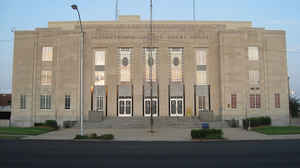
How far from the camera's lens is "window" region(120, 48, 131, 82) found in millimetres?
45094

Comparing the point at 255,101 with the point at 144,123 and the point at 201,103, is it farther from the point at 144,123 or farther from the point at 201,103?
the point at 144,123

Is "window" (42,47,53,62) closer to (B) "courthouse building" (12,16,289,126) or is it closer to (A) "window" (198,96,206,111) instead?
(B) "courthouse building" (12,16,289,126)

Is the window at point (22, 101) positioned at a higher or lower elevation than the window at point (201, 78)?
lower

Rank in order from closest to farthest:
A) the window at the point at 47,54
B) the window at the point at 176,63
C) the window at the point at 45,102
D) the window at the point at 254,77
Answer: the window at the point at 254,77, the window at the point at 45,102, the window at the point at 47,54, the window at the point at 176,63

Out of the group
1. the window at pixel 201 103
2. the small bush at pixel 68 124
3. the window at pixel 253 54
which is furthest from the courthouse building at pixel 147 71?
the small bush at pixel 68 124

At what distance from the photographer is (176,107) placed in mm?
44438

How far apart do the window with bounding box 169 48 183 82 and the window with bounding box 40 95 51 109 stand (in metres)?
20.0

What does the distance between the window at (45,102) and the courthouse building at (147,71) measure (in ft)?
0.52

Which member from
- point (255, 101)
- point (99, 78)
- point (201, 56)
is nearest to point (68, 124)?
point (99, 78)

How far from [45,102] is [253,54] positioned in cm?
3384

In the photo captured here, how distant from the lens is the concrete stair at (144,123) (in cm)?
3700

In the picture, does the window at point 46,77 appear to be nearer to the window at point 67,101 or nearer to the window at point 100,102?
the window at point 67,101

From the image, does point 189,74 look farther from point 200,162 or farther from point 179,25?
point 200,162

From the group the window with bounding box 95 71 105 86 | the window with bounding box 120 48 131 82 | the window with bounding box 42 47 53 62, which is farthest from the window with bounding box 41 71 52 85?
the window with bounding box 120 48 131 82
